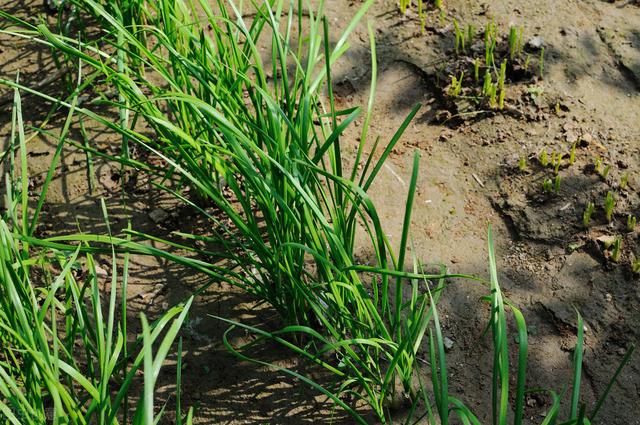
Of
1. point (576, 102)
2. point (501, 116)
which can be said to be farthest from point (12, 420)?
point (576, 102)

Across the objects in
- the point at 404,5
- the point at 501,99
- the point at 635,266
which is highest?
the point at 404,5

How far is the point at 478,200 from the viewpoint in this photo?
296 centimetres

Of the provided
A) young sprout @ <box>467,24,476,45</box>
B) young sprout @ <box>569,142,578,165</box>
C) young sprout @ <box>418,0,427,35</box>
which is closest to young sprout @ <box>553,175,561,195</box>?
young sprout @ <box>569,142,578,165</box>

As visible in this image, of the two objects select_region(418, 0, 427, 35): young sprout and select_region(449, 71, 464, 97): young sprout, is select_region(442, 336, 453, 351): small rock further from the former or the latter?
select_region(418, 0, 427, 35): young sprout

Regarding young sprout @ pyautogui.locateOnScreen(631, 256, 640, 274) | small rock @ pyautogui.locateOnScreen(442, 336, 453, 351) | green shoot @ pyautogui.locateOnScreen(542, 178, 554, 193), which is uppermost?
green shoot @ pyautogui.locateOnScreen(542, 178, 554, 193)

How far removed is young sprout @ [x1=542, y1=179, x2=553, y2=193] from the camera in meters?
2.90

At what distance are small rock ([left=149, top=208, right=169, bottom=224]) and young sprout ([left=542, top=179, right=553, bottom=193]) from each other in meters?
1.37

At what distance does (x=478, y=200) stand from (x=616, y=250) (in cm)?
52

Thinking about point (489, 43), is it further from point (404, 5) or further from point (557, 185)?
point (557, 185)

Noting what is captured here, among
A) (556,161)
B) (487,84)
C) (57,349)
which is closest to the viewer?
(57,349)

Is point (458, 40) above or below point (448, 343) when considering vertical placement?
above

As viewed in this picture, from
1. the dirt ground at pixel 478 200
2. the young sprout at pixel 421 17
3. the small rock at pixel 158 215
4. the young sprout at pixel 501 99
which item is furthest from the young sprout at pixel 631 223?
the small rock at pixel 158 215

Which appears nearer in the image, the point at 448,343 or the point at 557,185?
the point at 448,343

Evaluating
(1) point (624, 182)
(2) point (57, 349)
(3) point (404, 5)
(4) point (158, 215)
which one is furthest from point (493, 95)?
(2) point (57, 349)
